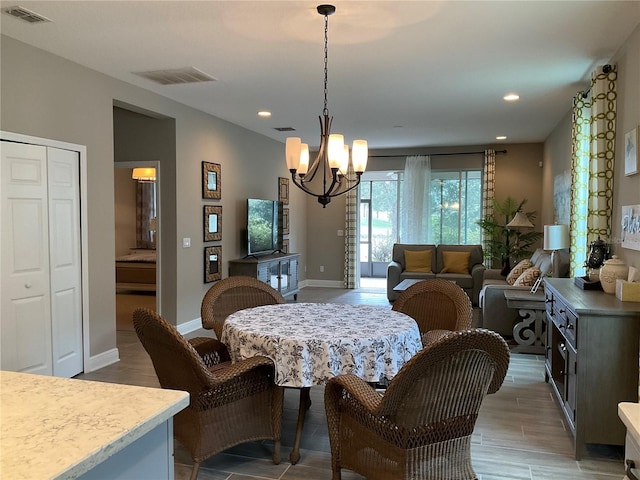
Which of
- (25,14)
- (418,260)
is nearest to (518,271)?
(418,260)

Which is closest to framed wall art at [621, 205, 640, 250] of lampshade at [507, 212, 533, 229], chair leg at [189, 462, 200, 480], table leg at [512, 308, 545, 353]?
table leg at [512, 308, 545, 353]

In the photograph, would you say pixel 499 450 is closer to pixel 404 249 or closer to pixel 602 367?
pixel 602 367

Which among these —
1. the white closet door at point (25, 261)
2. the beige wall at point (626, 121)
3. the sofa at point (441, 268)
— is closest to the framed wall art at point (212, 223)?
the white closet door at point (25, 261)

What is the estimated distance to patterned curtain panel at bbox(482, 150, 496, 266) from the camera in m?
8.69

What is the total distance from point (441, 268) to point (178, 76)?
17.5 feet

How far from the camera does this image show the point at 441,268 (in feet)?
27.0

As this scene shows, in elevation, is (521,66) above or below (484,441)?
above

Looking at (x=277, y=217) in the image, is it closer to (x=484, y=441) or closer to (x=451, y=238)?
(x=451, y=238)

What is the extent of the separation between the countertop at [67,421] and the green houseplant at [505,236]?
7.59 meters

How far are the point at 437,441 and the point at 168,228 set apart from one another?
4253mm

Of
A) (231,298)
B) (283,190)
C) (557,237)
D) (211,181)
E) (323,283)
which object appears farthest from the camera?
(323,283)

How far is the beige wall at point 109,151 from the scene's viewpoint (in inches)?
146

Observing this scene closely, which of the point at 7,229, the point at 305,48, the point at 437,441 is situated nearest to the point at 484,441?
the point at 437,441

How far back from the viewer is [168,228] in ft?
18.4
